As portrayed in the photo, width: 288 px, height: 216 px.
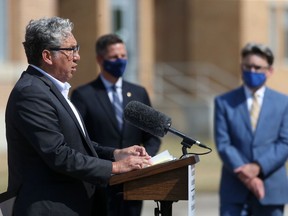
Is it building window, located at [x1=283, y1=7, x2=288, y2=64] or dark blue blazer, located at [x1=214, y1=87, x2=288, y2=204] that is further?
building window, located at [x1=283, y1=7, x2=288, y2=64]

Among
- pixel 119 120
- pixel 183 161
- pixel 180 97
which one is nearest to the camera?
pixel 183 161

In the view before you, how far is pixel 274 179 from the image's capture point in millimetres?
7391

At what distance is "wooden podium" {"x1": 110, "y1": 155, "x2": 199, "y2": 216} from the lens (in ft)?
16.0

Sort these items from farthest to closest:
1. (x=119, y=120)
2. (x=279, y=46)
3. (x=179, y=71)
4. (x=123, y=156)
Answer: (x=279, y=46) → (x=179, y=71) → (x=119, y=120) → (x=123, y=156)

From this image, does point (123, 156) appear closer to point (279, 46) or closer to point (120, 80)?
point (120, 80)

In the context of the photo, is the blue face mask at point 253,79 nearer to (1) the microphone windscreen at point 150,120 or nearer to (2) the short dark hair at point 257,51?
(2) the short dark hair at point 257,51

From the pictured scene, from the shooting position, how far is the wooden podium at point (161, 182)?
4.88m

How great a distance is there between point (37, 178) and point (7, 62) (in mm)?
12854

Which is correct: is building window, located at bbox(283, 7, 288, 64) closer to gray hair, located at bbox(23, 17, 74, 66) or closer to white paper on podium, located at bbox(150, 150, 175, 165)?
white paper on podium, located at bbox(150, 150, 175, 165)

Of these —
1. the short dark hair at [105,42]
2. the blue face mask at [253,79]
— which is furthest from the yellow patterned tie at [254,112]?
the short dark hair at [105,42]

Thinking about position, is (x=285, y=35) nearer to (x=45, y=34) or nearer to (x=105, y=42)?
(x=105, y=42)

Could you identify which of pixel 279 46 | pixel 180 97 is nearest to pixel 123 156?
pixel 180 97

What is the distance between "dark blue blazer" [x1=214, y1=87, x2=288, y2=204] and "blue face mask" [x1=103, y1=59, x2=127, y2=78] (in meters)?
1.04

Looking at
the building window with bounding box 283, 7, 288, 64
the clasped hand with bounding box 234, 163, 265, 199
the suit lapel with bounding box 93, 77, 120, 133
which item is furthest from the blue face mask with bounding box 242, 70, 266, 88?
the building window with bounding box 283, 7, 288, 64
